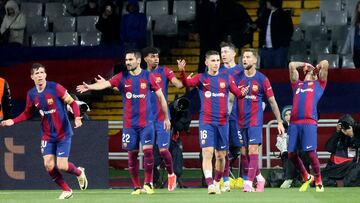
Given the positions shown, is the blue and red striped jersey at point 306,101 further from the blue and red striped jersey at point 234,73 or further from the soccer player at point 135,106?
the soccer player at point 135,106

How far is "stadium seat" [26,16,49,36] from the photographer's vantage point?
3153 centimetres

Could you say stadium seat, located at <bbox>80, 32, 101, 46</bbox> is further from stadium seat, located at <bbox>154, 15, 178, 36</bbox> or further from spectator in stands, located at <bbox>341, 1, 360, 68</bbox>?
spectator in stands, located at <bbox>341, 1, 360, 68</bbox>

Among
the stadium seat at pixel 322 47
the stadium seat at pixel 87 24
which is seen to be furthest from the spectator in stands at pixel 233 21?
the stadium seat at pixel 87 24

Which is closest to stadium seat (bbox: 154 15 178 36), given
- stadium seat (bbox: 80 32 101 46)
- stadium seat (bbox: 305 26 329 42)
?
stadium seat (bbox: 80 32 101 46)

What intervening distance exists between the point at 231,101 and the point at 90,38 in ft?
29.6

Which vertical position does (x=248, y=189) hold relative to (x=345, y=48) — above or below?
below

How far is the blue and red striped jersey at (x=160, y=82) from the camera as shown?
2216 centimetres

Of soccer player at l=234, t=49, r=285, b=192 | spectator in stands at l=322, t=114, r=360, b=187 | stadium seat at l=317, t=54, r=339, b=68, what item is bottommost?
spectator in stands at l=322, t=114, r=360, b=187

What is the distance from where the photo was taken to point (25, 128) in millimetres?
23109

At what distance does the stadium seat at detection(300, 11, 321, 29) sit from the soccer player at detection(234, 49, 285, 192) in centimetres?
889

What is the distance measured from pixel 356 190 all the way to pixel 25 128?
219 inches

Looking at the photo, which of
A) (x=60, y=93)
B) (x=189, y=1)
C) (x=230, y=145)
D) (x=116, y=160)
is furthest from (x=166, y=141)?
(x=189, y=1)

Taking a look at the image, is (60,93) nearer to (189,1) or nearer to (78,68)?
(78,68)

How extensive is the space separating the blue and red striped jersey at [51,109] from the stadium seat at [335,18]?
1115 centimetres
